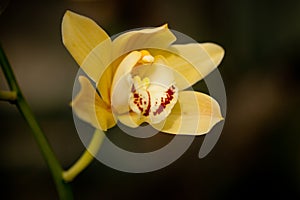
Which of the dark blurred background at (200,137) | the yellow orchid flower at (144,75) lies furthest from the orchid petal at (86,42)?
the dark blurred background at (200,137)

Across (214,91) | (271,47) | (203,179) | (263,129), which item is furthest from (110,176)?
(214,91)

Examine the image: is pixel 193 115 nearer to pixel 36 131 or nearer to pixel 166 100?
pixel 166 100

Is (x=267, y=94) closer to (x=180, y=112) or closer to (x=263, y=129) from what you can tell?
(x=263, y=129)

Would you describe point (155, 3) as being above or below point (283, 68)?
above

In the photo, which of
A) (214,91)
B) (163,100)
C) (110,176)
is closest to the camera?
(163,100)

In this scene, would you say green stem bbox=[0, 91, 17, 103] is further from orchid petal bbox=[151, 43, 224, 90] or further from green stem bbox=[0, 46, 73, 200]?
orchid petal bbox=[151, 43, 224, 90]

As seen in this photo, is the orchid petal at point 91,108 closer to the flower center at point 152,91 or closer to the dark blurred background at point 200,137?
the flower center at point 152,91
